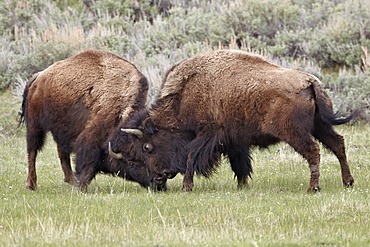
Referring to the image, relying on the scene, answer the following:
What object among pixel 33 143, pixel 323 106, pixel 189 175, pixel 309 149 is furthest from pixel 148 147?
pixel 323 106

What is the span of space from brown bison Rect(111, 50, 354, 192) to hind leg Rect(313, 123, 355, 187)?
0.01m

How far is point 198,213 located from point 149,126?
266 cm

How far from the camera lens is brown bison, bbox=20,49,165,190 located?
8938mm

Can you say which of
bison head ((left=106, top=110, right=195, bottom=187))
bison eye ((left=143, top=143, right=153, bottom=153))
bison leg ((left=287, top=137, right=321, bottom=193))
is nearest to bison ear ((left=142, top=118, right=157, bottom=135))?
bison head ((left=106, top=110, right=195, bottom=187))

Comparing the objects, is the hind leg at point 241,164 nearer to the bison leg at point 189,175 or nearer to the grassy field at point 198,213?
the grassy field at point 198,213

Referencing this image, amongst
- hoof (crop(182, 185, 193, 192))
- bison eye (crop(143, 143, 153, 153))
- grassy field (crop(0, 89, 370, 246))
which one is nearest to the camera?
grassy field (crop(0, 89, 370, 246))

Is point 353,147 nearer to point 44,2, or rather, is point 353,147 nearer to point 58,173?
point 58,173

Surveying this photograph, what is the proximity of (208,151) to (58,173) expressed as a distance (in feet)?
11.7

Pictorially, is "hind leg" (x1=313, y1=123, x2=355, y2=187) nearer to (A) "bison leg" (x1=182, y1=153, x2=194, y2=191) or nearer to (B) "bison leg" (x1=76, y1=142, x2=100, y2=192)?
(A) "bison leg" (x1=182, y1=153, x2=194, y2=191)

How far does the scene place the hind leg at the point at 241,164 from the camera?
900 cm

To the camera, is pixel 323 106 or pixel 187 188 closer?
pixel 323 106

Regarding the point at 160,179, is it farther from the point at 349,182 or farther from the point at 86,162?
the point at 349,182

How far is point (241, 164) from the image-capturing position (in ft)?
29.8

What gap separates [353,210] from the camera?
6.56 metres
